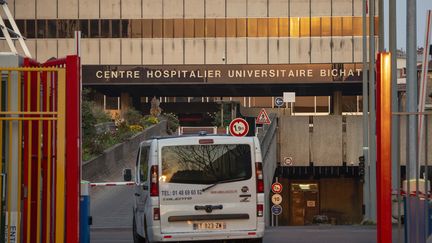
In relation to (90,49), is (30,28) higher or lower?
higher

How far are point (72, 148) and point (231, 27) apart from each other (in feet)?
189

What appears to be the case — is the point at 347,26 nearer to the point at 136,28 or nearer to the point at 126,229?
the point at 136,28

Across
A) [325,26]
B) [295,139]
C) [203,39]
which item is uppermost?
[325,26]

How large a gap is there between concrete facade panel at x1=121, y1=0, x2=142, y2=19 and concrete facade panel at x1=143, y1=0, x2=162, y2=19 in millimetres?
458

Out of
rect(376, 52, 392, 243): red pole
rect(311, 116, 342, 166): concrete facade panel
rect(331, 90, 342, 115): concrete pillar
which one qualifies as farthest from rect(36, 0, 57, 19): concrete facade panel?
rect(376, 52, 392, 243): red pole

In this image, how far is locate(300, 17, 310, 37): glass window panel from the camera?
6475cm

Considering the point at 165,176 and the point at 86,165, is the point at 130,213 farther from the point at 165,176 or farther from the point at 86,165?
the point at 165,176

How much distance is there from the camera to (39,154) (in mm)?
8305

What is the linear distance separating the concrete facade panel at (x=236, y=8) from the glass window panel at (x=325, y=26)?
597 centimetres

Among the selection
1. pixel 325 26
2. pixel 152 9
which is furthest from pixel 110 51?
pixel 325 26

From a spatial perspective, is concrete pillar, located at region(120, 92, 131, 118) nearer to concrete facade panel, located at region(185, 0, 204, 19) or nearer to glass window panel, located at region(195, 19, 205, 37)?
glass window panel, located at region(195, 19, 205, 37)

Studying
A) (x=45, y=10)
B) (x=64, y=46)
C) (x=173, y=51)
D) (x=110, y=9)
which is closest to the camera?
(x=64, y=46)

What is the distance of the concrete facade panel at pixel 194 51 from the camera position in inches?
2566

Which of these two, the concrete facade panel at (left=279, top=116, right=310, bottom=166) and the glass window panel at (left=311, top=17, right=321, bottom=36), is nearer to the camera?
the concrete facade panel at (left=279, top=116, right=310, bottom=166)
